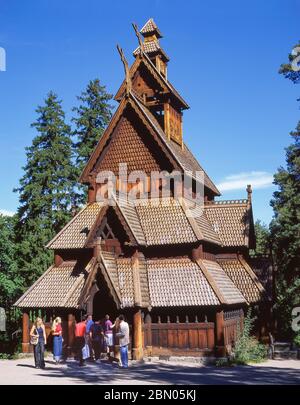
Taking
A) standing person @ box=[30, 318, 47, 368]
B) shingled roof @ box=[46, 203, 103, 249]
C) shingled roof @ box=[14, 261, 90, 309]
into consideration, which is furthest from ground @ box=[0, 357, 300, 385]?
shingled roof @ box=[46, 203, 103, 249]

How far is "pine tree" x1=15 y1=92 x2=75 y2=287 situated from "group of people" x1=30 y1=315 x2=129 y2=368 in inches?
578

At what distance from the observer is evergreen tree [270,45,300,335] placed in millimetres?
33031

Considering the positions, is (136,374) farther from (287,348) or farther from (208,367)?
(287,348)

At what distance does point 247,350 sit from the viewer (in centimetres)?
2100

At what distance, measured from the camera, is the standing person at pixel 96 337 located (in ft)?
64.6

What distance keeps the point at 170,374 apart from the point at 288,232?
64.4ft

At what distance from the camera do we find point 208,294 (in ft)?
67.5

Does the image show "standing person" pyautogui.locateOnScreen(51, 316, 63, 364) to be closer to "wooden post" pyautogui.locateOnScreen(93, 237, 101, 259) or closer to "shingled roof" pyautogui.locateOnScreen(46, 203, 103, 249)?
"wooden post" pyautogui.locateOnScreen(93, 237, 101, 259)

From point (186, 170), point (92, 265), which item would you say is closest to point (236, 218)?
point (186, 170)

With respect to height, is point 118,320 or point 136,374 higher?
point 118,320

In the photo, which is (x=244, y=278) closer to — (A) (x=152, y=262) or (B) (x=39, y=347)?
(A) (x=152, y=262)

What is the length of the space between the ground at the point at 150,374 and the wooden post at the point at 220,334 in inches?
47.1

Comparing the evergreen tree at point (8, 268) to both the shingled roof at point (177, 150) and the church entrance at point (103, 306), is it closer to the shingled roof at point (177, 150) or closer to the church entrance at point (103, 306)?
the church entrance at point (103, 306)
